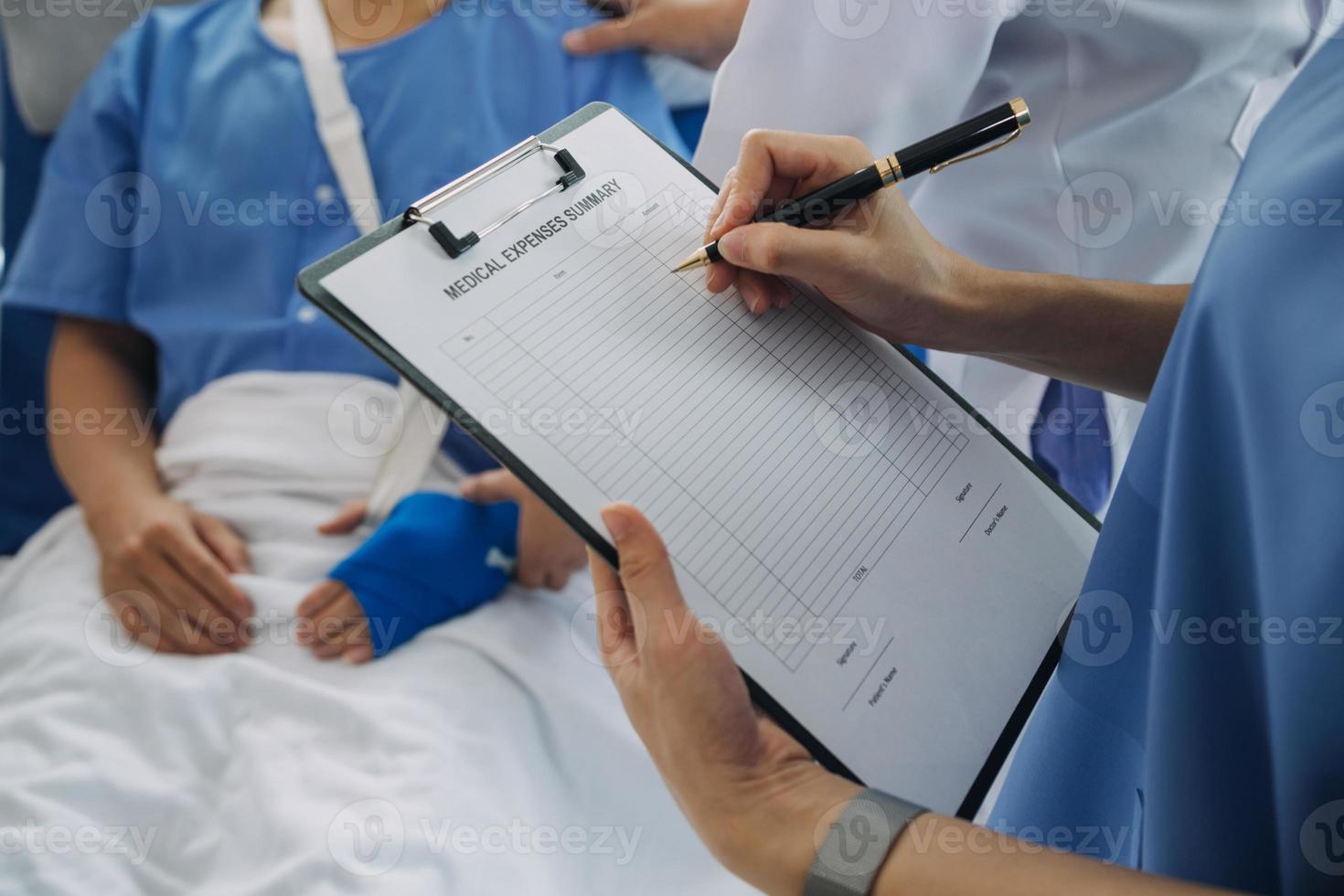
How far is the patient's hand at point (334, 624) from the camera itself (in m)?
0.82

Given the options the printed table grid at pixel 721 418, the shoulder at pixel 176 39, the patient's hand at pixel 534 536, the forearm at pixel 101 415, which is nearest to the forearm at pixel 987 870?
the printed table grid at pixel 721 418

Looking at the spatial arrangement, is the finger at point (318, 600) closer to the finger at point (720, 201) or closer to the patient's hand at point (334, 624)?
the patient's hand at point (334, 624)

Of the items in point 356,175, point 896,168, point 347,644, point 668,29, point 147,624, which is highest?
point 668,29

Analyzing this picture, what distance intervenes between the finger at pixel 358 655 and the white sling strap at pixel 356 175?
0.13m

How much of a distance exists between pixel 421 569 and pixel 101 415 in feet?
1.57

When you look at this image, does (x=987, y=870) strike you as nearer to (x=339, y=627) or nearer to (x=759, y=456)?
(x=759, y=456)

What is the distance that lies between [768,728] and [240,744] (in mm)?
477

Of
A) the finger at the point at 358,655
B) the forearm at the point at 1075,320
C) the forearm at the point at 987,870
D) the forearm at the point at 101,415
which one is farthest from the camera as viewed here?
the forearm at the point at 101,415

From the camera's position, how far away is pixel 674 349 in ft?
1.78

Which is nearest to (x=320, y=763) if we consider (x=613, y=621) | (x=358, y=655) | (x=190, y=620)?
(x=358, y=655)

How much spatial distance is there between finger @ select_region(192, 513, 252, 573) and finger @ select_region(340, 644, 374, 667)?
166 mm

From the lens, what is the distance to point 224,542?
0.91 metres

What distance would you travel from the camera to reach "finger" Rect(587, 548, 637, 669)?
1.64ft

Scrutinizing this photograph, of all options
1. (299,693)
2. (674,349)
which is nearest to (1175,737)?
(674,349)
